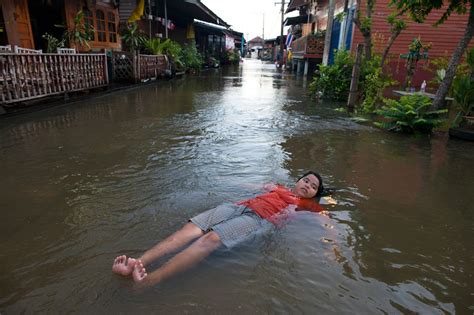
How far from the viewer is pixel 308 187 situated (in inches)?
162

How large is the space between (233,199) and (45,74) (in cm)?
742

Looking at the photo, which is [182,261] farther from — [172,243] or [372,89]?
[372,89]

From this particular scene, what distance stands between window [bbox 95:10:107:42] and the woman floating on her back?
14.2m

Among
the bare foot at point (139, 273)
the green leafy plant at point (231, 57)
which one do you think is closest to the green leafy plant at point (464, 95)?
the bare foot at point (139, 273)

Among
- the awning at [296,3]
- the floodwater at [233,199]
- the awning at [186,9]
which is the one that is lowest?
the floodwater at [233,199]

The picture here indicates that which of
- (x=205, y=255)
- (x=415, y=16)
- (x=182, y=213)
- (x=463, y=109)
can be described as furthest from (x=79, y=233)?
(x=415, y=16)

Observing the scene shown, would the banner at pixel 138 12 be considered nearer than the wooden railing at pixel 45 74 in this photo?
No

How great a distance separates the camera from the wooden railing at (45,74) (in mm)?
7887

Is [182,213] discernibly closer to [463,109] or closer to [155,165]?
[155,165]

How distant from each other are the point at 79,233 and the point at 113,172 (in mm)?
1716

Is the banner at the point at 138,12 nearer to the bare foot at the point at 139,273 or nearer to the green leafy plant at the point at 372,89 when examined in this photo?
the green leafy plant at the point at 372,89

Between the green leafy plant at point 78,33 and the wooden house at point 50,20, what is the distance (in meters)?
0.42

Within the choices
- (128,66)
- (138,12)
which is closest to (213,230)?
(128,66)

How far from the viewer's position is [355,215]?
405 cm
